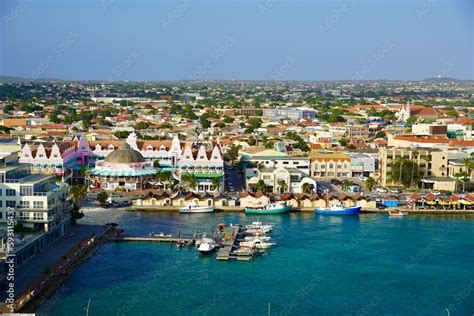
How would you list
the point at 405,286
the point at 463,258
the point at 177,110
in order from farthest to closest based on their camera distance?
the point at 177,110
the point at 463,258
the point at 405,286

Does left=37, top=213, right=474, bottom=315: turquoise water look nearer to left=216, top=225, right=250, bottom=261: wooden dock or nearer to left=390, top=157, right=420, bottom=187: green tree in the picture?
left=216, top=225, right=250, bottom=261: wooden dock

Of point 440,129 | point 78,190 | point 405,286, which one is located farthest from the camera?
point 440,129

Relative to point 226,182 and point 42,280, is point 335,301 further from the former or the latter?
point 226,182

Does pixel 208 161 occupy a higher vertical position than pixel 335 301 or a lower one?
higher

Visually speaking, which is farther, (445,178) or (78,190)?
(445,178)

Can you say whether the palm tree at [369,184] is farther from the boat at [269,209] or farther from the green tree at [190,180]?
the green tree at [190,180]

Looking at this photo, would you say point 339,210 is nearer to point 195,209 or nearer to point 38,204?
point 195,209

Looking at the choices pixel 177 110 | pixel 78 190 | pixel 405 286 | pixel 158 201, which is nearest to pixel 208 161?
pixel 158 201
